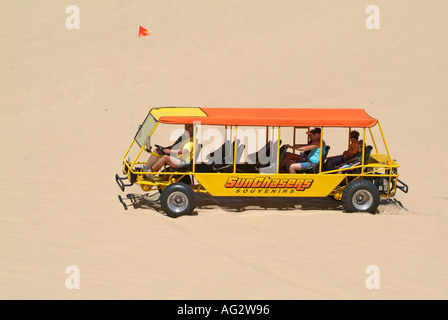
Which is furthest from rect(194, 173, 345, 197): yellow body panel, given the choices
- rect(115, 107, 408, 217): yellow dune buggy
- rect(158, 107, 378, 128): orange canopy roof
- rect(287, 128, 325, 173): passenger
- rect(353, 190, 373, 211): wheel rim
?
rect(158, 107, 378, 128): orange canopy roof

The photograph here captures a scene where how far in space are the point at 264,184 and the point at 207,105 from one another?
951 cm

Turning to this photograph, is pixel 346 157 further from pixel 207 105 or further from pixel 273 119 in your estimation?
pixel 207 105

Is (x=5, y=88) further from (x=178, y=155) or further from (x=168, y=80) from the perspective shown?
(x=178, y=155)

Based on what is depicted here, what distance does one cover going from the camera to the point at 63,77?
24.2 metres

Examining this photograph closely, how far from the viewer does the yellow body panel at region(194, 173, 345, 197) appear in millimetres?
12727

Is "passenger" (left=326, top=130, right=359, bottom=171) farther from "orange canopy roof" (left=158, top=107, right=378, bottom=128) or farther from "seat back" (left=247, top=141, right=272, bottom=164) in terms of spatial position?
"seat back" (left=247, top=141, right=272, bottom=164)

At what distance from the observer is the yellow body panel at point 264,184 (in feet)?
41.8

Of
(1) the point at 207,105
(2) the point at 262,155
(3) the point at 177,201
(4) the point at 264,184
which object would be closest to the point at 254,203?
(2) the point at 262,155

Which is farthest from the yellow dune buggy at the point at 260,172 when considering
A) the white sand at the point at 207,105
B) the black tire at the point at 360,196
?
the white sand at the point at 207,105

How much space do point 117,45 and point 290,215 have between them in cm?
1548

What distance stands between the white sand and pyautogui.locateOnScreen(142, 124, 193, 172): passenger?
0.81 meters

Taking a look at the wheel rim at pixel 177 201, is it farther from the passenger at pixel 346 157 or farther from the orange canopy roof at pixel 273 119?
the passenger at pixel 346 157

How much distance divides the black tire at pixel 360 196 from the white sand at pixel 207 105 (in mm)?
229
